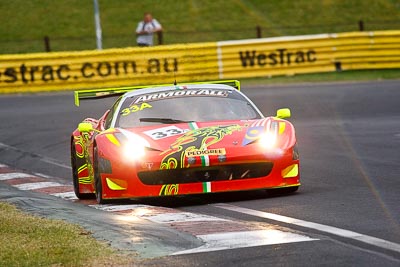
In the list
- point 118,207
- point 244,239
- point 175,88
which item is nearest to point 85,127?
point 175,88

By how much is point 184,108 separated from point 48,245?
4264mm

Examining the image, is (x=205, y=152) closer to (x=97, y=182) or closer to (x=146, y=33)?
(x=97, y=182)

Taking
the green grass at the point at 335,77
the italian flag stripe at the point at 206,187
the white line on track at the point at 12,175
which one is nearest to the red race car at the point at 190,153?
the italian flag stripe at the point at 206,187

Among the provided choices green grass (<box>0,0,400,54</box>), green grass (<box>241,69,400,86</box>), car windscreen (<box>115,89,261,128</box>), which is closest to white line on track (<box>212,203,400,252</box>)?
car windscreen (<box>115,89,261,128</box>)

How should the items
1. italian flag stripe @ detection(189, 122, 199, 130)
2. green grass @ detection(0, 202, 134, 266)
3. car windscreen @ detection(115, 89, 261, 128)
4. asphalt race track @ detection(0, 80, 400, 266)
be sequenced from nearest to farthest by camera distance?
green grass @ detection(0, 202, 134, 266)
asphalt race track @ detection(0, 80, 400, 266)
italian flag stripe @ detection(189, 122, 199, 130)
car windscreen @ detection(115, 89, 261, 128)

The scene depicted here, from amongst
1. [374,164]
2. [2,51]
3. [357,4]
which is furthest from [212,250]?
[357,4]

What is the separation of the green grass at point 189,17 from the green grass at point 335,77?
1184 centimetres

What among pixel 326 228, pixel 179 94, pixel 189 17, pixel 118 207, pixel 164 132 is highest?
pixel 179 94

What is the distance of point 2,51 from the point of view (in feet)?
132

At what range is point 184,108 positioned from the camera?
11.9 m

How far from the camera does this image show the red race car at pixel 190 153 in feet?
34.7

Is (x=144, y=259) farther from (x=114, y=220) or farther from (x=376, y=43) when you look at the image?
(x=376, y=43)

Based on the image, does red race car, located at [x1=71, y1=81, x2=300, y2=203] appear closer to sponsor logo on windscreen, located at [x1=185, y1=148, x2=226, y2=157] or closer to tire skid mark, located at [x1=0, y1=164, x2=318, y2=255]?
sponsor logo on windscreen, located at [x1=185, y1=148, x2=226, y2=157]

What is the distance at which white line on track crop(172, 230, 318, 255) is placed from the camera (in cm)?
754
